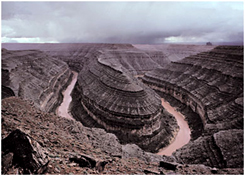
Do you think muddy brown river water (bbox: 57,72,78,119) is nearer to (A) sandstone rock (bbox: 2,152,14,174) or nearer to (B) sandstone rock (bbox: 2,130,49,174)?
(B) sandstone rock (bbox: 2,130,49,174)

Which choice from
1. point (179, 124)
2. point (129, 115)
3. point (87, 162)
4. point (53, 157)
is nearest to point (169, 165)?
point (87, 162)

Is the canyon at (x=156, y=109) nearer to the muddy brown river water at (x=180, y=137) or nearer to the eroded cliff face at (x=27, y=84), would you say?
the eroded cliff face at (x=27, y=84)

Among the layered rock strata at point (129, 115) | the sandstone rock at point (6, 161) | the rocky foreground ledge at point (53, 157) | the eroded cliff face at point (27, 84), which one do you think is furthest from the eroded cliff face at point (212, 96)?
the eroded cliff face at point (27, 84)

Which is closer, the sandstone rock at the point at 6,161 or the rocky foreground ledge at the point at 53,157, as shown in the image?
the sandstone rock at the point at 6,161

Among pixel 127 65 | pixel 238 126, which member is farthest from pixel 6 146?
pixel 127 65

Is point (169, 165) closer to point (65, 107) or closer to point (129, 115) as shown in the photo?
point (129, 115)

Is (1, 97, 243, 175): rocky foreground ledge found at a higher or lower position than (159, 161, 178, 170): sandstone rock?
higher

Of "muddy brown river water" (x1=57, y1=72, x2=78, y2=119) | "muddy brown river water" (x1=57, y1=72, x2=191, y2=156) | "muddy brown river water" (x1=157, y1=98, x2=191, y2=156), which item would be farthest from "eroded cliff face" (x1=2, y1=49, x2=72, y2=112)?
"muddy brown river water" (x1=157, y1=98, x2=191, y2=156)
